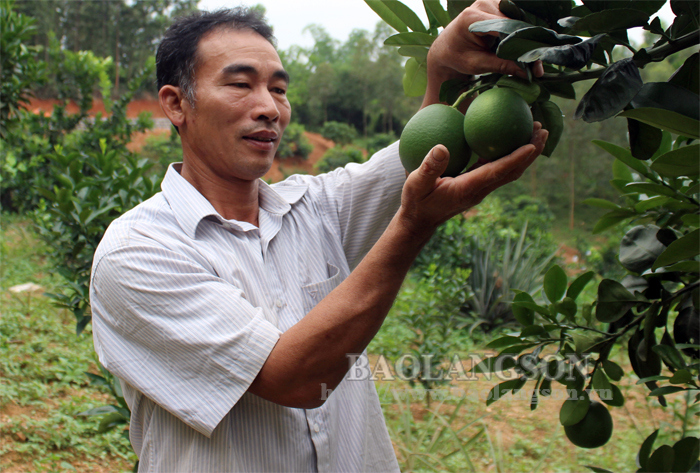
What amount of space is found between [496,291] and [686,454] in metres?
4.36

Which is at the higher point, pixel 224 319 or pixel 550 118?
pixel 550 118

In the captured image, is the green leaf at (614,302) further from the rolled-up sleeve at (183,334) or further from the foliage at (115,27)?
the foliage at (115,27)

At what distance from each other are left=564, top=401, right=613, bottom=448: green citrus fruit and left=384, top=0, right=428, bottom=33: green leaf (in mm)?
853

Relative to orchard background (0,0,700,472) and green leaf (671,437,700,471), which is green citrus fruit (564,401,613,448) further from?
green leaf (671,437,700,471)

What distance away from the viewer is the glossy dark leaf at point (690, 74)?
74 cm

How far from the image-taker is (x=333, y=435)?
3.80ft

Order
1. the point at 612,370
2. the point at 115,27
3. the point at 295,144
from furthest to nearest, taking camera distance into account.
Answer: the point at 115,27, the point at 295,144, the point at 612,370

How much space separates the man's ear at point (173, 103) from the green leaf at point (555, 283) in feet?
3.05

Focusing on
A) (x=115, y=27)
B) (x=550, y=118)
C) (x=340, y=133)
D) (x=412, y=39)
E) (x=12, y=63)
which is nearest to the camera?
(x=550, y=118)

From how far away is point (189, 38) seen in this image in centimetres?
129

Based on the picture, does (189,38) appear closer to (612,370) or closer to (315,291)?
(315,291)

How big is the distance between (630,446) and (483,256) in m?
2.62

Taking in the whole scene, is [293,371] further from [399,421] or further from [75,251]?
[399,421]

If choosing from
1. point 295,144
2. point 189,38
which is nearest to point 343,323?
point 189,38
